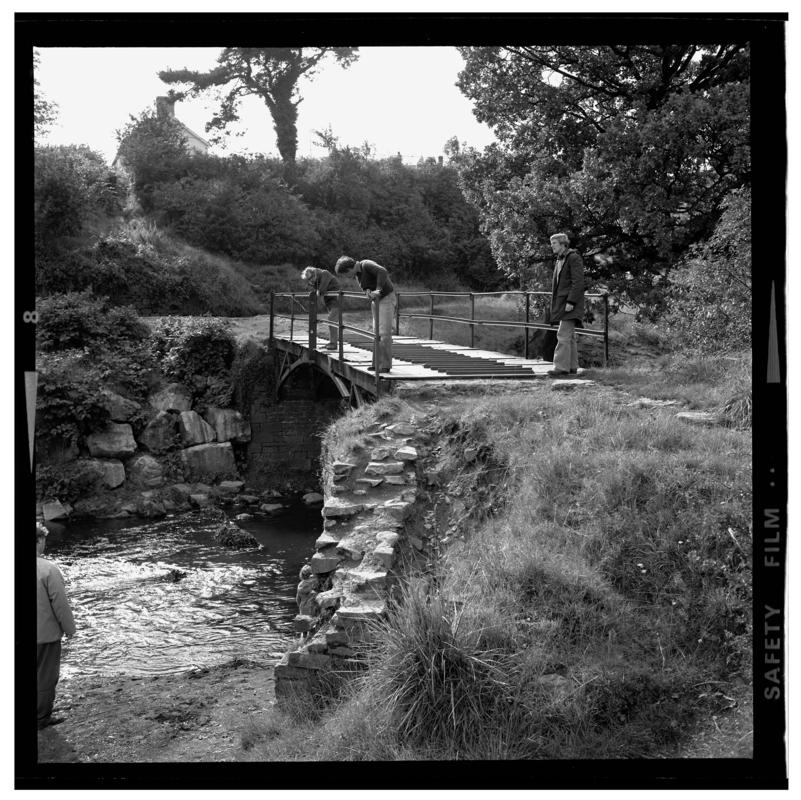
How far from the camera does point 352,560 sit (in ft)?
22.8

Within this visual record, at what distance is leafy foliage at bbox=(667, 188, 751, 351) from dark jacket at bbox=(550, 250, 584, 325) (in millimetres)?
1456

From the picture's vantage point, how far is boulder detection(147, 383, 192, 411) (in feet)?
63.8

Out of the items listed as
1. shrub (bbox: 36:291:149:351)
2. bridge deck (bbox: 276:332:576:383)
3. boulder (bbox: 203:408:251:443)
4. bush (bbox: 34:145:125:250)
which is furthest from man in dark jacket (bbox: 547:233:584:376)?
bush (bbox: 34:145:125:250)

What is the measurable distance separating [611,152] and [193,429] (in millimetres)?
11011

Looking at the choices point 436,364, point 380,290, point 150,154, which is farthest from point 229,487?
point 150,154

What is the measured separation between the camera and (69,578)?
1240 centimetres

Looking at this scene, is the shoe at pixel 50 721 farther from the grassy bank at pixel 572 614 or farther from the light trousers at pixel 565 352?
the light trousers at pixel 565 352

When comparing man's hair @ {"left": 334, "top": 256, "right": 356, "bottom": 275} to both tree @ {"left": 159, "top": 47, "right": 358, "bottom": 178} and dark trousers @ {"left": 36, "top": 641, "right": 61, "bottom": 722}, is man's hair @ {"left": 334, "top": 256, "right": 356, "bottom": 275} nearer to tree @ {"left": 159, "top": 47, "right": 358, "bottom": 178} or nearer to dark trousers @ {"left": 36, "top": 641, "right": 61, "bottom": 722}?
dark trousers @ {"left": 36, "top": 641, "right": 61, "bottom": 722}

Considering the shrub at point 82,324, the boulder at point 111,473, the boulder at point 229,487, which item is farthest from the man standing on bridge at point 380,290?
the shrub at point 82,324

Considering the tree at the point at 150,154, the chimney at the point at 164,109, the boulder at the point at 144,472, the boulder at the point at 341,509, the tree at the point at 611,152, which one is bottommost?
the boulder at the point at 144,472

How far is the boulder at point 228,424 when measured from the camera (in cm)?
1967

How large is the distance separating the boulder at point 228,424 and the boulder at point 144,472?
6.11ft

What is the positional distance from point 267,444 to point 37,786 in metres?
16.0

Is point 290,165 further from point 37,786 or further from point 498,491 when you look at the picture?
point 37,786
